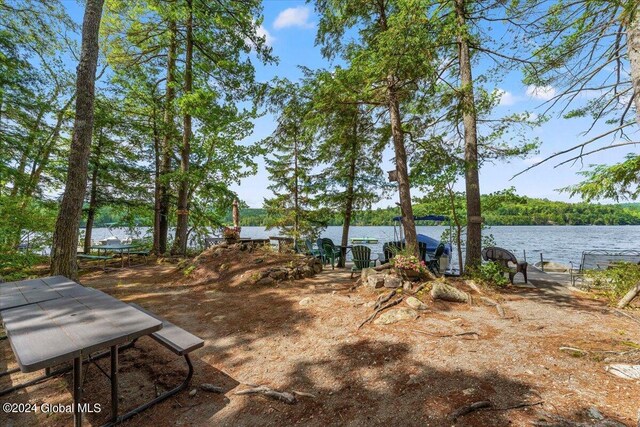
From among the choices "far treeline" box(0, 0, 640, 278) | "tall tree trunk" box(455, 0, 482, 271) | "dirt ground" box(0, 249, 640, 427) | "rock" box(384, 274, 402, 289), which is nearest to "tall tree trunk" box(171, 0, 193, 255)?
"far treeline" box(0, 0, 640, 278)

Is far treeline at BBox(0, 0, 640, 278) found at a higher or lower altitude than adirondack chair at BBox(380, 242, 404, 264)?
higher

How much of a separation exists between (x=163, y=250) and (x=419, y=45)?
10497 millimetres

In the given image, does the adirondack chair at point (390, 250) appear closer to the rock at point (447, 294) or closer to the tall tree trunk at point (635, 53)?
the rock at point (447, 294)

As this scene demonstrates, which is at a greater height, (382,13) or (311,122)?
(382,13)

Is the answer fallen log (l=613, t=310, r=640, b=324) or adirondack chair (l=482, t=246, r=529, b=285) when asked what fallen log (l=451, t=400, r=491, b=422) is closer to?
fallen log (l=613, t=310, r=640, b=324)

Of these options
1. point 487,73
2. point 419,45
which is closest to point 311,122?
point 419,45

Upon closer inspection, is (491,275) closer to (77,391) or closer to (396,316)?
(396,316)

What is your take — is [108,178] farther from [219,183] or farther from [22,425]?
[22,425]

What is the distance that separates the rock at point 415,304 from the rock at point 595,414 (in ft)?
7.14

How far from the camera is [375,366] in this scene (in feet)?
8.31

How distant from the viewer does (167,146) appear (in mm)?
9609

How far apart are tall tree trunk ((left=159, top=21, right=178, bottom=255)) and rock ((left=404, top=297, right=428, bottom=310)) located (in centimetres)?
814

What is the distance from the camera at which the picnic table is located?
61.0 inches

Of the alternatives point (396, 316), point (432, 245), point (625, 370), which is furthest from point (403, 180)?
point (432, 245)
